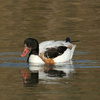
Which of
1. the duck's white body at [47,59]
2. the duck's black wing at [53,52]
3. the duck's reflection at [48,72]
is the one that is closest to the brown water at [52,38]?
the duck's reflection at [48,72]

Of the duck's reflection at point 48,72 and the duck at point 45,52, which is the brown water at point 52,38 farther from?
the duck at point 45,52

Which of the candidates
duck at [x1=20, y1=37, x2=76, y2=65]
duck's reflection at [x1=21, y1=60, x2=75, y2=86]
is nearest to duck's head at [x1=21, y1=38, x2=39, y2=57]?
duck at [x1=20, y1=37, x2=76, y2=65]

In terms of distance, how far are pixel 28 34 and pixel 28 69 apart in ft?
18.6

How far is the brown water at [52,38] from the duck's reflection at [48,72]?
0.17 meters

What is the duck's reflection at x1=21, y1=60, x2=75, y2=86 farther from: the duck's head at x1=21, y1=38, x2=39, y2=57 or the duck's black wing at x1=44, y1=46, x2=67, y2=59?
the duck's head at x1=21, y1=38, x2=39, y2=57

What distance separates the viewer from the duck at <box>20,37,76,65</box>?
1393 centimetres

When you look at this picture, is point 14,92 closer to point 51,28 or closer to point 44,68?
point 44,68

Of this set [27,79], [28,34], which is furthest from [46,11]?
[27,79]

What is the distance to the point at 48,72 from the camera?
40.4 feet

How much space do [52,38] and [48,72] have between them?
5441 millimetres

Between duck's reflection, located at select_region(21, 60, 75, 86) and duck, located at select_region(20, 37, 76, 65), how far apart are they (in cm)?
38

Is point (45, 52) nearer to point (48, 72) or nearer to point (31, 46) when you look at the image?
point (31, 46)

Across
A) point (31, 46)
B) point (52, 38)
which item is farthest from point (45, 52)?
point (52, 38)

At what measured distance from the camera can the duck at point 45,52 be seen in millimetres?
13930
